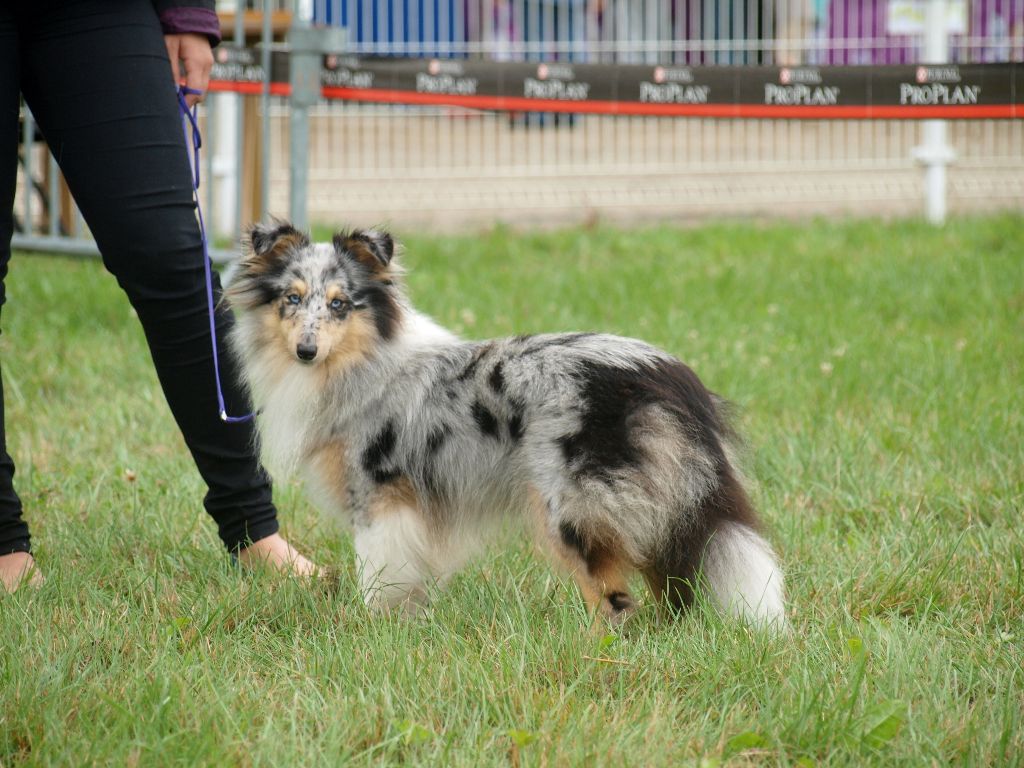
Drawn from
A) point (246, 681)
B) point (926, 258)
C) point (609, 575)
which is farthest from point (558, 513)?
point (926, 258)

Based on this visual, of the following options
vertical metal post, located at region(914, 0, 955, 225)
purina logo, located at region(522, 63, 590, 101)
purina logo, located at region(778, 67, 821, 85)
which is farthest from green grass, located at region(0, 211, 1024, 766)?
vertical metal post, located at region(914, 0, 955, 225)

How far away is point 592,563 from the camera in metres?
2.88

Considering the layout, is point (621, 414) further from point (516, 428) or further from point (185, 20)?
point (185, 20)

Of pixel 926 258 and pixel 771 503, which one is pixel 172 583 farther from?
pixel 926 258

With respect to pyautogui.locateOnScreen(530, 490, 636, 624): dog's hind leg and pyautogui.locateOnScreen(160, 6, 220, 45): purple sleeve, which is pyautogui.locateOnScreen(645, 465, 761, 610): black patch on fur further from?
pyautogui.locateOnScreen(160, 6, 220, 45): purple sleeve

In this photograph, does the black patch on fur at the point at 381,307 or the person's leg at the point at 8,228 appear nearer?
the person's leg at the point at 8,228

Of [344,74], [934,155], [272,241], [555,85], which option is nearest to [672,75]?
[555,85]

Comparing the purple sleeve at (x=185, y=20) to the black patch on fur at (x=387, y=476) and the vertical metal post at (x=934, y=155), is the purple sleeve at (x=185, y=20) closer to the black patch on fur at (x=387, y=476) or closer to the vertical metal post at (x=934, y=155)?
the black patch on fur at (x=387, y=476)

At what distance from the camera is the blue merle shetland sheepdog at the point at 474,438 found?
282 cm

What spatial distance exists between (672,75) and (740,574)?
4327 mm

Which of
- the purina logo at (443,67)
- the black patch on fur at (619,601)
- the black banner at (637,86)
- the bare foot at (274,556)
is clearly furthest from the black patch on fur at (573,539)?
the purina logo at (443,67)

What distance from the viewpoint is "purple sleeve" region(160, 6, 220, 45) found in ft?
10.4

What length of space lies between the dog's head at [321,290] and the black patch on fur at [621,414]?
0.67 metres

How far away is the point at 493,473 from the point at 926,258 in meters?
5.19
